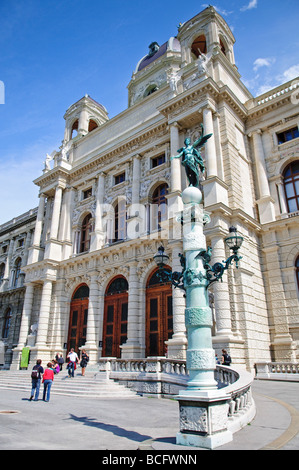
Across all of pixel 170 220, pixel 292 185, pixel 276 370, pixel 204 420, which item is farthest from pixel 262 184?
pixel 204 420

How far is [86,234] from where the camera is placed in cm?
2580

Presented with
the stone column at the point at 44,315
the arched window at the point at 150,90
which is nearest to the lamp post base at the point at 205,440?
the stone column at the point at 44,315

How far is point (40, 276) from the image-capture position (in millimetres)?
24656

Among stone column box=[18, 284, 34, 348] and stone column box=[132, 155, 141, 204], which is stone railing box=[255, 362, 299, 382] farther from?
stone column box=[18, 284, 34, 348]

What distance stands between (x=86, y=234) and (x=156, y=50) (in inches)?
806

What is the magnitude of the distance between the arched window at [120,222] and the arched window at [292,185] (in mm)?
9919

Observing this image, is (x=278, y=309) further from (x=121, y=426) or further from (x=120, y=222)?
(x=121, y=426)

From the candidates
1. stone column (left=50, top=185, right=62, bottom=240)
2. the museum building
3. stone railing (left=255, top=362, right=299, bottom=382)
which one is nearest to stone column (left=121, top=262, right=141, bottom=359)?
the museum building

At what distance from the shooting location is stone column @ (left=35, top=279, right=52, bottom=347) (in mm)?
22672

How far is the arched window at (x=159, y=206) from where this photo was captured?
21.0 metres

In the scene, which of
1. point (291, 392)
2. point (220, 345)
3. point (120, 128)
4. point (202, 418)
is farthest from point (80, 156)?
point (202, 418)

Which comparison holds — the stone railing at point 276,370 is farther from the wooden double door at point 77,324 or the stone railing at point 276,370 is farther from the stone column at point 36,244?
the stone column at point 36,244
